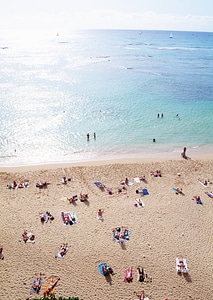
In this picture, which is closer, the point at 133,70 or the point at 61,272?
the point at 61,272

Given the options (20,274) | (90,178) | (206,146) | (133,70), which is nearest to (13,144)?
(90,178)

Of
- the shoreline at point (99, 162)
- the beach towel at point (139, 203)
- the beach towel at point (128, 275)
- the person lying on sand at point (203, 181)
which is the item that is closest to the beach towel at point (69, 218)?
the beach towel at point (139, 203)

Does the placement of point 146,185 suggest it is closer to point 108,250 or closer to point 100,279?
point 108,250

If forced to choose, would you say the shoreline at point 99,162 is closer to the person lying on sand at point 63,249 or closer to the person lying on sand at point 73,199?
the person lying on sand at point 73,199

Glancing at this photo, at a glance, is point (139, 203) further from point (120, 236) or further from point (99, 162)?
point (99, 162)

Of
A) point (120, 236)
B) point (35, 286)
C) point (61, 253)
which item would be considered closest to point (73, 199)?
point (120, 236)

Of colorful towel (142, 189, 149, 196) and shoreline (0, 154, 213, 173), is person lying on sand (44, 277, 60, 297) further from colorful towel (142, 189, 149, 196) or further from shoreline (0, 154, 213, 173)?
shoreline (0, 154, 213, 173)

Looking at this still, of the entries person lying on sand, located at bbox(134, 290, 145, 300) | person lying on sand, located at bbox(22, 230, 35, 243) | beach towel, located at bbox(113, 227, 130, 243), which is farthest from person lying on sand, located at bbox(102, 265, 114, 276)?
person lying on sand, located at bbox(22, 230, 35, 243)
